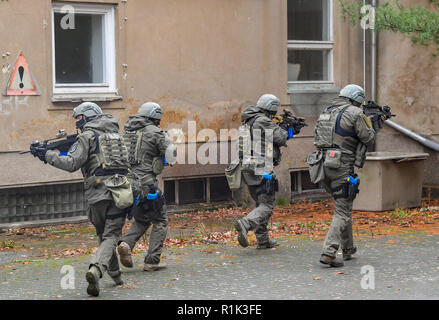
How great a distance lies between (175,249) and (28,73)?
345 centimetres

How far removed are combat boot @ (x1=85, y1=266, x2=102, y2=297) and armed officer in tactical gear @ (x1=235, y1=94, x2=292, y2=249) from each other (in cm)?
242

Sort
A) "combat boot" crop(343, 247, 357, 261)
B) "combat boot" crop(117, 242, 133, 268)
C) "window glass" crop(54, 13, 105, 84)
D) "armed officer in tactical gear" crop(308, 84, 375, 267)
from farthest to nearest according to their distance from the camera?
"window glass" crop(54, 13, 105, 84) < "combat boot" crop(343, 247, 357, 261) < "armed officer in tactical gear" crop(308, 84, 375, 267) < "combat boot" crop(117, 242, 133, 268)

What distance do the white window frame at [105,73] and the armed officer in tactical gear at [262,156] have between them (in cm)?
324

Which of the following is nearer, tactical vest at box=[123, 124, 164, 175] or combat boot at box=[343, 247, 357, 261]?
tactical vest at box=[123, 124, 164, 175]

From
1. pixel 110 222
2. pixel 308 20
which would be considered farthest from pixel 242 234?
pixel 308 20

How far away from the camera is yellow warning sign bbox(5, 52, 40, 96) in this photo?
10984mm

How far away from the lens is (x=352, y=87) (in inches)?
344

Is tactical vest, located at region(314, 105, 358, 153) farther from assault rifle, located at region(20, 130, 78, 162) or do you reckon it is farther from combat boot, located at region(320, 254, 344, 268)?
assault rifle, located at region(20, 130, 78, 162)

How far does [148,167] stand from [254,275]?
160 centimetres

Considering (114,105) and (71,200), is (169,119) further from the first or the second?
(71,200)

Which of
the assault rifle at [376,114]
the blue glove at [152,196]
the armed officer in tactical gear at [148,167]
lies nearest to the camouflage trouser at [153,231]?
the armed officer in tactical gear at [148,167]

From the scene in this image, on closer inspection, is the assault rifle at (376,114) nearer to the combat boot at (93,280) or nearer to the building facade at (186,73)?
the combat boot at (93,280)

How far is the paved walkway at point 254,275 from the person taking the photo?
7258 mm

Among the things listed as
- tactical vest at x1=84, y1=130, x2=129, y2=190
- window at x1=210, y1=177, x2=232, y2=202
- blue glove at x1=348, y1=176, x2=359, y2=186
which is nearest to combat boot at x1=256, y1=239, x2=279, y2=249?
blue glove at x1=348, y1=176, x2=359, y2=186
